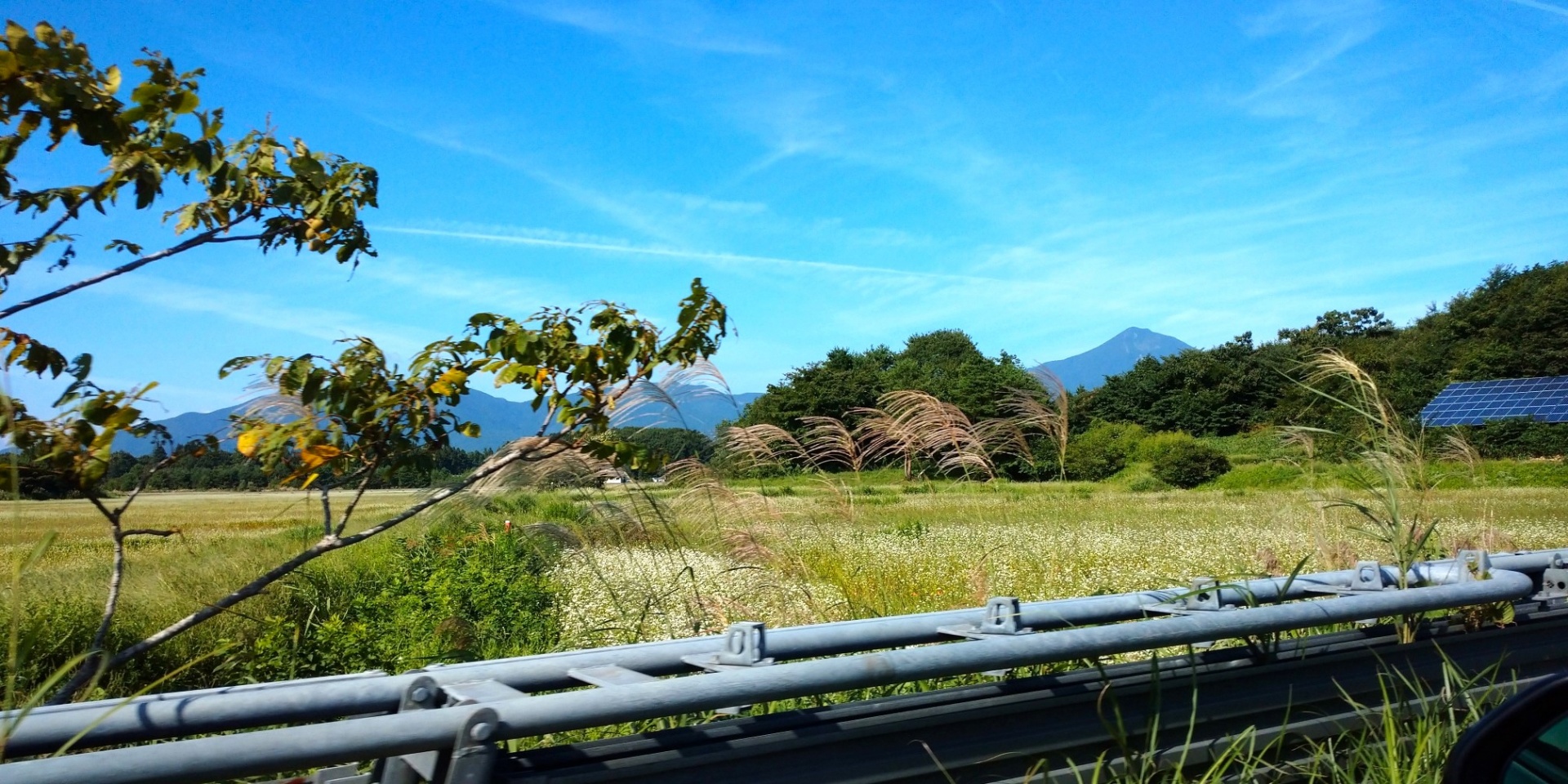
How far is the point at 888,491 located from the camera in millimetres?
9844

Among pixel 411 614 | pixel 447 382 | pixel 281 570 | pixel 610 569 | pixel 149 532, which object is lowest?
pixel 411 614

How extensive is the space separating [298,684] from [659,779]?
2.66 feet

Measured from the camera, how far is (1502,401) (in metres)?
33.0

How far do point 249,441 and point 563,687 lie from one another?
5.54 feet

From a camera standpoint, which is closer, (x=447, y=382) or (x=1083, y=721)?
(x=1083, y=721)

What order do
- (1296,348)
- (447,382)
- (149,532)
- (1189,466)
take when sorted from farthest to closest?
(1296,348)
(1189,466)
(447,382)
(149,532)

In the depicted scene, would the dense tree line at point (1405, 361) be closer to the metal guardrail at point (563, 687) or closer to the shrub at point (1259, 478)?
the shrub at point (1259, 478)

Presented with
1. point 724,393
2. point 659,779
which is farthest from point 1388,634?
point 724,393

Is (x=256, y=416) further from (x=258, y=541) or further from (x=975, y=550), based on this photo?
(x=258, y=541)

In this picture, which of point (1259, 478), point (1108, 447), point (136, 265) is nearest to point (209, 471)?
point (136, 265)

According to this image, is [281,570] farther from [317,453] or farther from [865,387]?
[865,387]

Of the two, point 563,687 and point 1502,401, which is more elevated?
point 1502,401

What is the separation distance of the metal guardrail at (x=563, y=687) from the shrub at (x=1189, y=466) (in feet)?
100

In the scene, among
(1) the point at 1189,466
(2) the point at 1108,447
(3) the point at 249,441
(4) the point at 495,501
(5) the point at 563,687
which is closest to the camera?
(5) the point at 563,687
